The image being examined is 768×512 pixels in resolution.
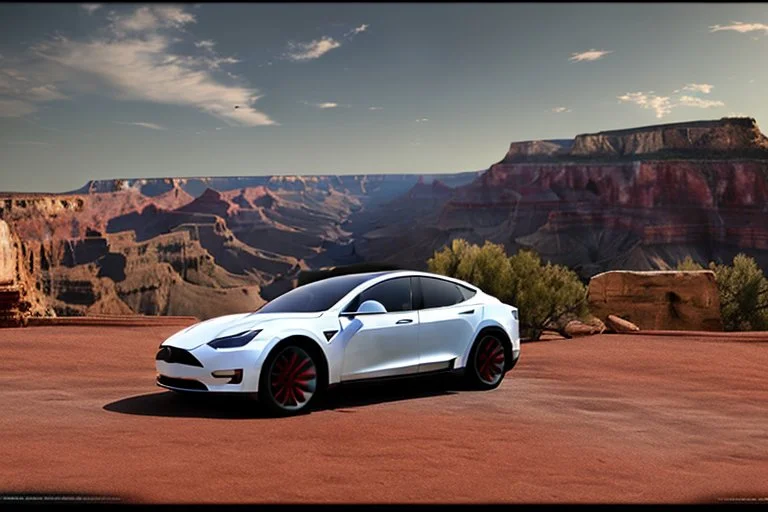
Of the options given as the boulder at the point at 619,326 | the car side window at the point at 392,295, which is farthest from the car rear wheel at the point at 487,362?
the boulder at the point at 619,326

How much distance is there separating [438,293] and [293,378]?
226 cm

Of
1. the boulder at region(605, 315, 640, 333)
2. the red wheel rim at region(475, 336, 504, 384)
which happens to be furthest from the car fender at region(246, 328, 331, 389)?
the boulder at region(605, 315, 640, 333)

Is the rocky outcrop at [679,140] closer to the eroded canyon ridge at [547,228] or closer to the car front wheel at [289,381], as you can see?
the eroded canyon ridge at [547,228]

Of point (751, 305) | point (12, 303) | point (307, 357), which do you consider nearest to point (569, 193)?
point (751, 305)

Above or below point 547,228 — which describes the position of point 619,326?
below

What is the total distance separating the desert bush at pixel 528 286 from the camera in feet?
83.4

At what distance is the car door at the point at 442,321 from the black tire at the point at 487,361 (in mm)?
236

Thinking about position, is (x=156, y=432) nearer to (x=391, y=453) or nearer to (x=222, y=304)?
(x=391, y=453)

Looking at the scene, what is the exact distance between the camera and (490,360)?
908 cm

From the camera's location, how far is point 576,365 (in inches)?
499

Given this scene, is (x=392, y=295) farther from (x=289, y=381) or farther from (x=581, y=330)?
(x=581, y=330)

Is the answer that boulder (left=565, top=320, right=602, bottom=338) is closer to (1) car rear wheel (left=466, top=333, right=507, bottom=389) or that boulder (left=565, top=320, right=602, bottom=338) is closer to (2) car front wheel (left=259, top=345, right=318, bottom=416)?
(1) car rear wheel (left=466, top=333, right=507, bottom=389)

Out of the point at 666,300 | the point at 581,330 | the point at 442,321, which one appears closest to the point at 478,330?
the point at 442,321

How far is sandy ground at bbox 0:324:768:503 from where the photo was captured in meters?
4.83
